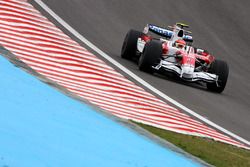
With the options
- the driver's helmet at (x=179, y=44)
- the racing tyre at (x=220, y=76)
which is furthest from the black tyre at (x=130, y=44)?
the racing tyre at (x=220, y=76)

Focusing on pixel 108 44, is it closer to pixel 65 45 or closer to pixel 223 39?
pixel 65 45

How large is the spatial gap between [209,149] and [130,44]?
7.74m

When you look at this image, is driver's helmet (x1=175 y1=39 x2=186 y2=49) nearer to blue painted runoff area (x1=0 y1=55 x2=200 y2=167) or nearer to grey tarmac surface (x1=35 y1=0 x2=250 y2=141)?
grey tarmac surface (x1=35 y1=0 x2=250 y2=141)

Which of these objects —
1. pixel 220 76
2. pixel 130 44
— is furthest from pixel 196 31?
pixel 220 76

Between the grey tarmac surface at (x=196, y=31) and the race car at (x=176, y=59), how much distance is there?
8.9 inches

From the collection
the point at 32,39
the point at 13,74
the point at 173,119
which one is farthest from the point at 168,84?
the point at 13,74

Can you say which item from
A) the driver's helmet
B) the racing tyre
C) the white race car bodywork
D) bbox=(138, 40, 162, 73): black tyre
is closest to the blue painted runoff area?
bbox=(138, 40, 162, 73): black tyre

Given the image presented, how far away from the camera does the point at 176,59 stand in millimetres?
17188

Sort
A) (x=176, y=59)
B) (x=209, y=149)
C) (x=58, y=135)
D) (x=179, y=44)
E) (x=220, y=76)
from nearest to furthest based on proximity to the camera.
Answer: (x=58, y=135) < (x=209, y=149) < (x=220, y=76) < (x=176, y=59) < (x=179, y=44)

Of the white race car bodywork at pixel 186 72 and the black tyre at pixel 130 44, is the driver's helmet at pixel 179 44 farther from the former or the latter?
the black tyre at pixel 130 44

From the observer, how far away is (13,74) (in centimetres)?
952

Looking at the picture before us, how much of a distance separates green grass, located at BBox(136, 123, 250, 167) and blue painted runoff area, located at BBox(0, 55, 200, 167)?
1237 millimetres

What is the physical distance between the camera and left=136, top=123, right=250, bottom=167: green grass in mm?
9797

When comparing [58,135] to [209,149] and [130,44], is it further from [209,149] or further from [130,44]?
[130,44]
